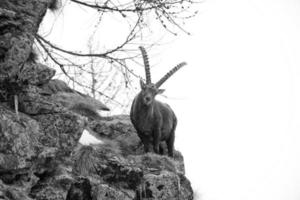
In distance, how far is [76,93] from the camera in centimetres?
1556

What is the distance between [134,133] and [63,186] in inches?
229

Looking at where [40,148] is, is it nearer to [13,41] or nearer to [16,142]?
[16,142]

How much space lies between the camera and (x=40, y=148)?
911 centimetres

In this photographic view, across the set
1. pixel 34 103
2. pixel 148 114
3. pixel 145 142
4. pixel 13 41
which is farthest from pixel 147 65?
pixel 13 41

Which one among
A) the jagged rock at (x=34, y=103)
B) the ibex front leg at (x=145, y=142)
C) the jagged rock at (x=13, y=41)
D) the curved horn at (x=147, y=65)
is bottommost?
the jagged rock at (x=34, y=103)

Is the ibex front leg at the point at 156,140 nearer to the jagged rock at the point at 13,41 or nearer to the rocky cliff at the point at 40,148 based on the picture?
the rocky cliff at the point at 40,148

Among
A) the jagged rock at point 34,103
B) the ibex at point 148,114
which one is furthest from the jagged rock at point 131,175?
the ibex at point 148,114

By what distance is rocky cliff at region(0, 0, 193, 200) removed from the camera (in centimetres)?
870

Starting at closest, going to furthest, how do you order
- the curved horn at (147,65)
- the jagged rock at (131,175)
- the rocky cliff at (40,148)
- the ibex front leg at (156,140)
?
the rocky cliff at (40,148), the jagged rock at (131,175), the curved horn at (147,65), the ibex front leg at (156,140)

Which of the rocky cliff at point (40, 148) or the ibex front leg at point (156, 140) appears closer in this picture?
the rocky cliff at point (40, 148)

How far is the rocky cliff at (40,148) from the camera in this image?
8703 millimetres

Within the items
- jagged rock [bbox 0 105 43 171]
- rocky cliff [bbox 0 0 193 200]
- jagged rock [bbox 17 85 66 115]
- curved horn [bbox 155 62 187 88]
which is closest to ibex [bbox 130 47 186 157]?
curved horn [bbox 155 62 187 88]

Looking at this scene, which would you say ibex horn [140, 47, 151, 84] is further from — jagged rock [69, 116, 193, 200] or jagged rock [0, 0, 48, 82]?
jagged rock [0, 0, 48, 82]

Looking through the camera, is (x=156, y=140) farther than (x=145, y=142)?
Yes
